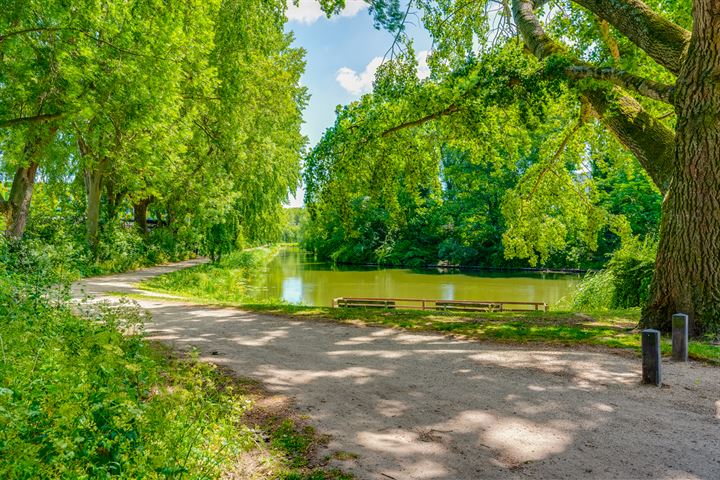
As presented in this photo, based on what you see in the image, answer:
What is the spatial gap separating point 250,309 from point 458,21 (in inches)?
381

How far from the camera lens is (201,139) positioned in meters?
21.5

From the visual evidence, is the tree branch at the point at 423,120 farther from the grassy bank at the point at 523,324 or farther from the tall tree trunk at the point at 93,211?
the tall tree trunk at the point at 93,211

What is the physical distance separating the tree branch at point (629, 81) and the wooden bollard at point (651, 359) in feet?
15.0

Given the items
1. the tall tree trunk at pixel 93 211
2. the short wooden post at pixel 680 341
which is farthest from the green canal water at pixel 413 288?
the short wooden post at pixel 680 341

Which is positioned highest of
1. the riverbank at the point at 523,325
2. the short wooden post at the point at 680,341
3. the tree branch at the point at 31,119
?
the tree branch at the point at 31,119

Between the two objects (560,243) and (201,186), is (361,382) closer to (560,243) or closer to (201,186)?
(560,243)

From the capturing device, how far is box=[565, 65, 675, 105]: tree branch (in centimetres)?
767

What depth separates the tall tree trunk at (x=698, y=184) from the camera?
277 inches

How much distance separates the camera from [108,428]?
9.66ft

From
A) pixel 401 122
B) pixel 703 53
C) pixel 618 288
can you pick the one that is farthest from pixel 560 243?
pixel 703 53

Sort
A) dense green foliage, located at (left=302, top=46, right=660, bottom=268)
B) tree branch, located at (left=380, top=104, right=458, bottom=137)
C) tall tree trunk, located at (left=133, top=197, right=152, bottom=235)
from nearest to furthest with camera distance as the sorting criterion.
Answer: dense green foliage, located at (left=302, top=46, right=660, bottom=268) → tree branch, located at (left=380, top=104, right=458, bottom=137) → tall tree trunk, located at (left=133, top=197, right=152, bottom=235)

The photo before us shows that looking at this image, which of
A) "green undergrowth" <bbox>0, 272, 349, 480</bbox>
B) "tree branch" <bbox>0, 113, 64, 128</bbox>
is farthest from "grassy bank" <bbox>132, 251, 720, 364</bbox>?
"tree branch" <bbox>0, 113, 64, 128</bbox>

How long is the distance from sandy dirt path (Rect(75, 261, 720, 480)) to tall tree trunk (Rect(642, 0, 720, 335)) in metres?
1.63

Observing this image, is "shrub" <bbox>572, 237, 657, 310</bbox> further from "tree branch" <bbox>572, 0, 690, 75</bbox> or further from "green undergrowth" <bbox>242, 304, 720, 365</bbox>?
"tree branch" <bbox>572, 0, 690, 75</bbox>
